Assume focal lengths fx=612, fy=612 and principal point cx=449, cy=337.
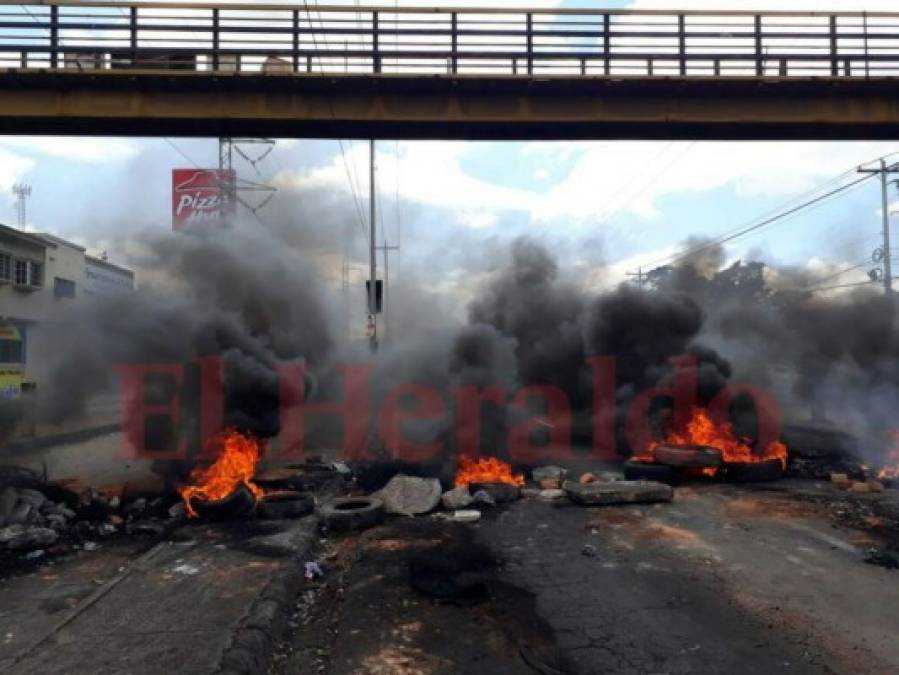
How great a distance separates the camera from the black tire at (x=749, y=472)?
13.8 metres

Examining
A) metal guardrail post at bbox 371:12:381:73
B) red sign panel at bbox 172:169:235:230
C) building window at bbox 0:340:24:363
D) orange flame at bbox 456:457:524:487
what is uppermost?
red sign panel at bbox 172:169:235:230

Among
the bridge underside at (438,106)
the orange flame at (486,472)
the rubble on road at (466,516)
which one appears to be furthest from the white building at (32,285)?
the rubble on road at (466,516)

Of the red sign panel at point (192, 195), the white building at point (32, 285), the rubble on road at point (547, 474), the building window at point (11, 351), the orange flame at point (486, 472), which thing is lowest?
the rubble on road at point (547, 474)

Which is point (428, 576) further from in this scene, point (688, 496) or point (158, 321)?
point (158, 321)

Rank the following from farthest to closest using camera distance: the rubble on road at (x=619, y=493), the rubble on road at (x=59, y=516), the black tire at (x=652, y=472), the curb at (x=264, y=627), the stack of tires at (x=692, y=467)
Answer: the stack of tires at (x=692, y=467), the black tire at (x=652, y=472), the rubble on road at (x=619, y=493), the rubble on road at (x=59, y=516), the curb at (x=264, y=627)

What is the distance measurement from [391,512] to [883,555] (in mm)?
7289

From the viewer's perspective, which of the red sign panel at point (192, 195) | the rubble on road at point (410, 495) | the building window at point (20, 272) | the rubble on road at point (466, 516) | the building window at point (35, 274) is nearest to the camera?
the rubble on road at point (466, 516)

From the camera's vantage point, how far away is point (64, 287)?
26.8 m

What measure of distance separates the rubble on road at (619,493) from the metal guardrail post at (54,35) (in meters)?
11.7

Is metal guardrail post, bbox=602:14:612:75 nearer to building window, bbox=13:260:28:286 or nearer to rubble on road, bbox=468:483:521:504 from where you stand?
rubble on road, bbox=468:483:521:504

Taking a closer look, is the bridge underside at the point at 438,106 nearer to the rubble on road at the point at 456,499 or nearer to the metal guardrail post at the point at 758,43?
the metal guardrail post at the point at 758,43

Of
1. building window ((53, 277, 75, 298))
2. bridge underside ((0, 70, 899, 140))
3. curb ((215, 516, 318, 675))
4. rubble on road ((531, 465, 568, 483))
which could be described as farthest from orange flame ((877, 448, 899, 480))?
building window ((53, 277, 75, 298))

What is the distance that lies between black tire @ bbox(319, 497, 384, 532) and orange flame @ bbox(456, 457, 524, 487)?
265cm

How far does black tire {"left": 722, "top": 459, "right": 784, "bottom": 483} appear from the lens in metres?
13.8
